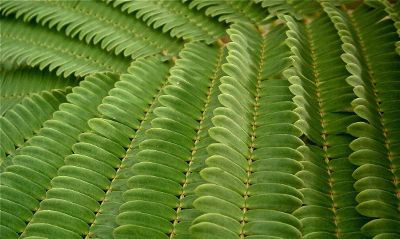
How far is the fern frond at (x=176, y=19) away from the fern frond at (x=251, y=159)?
406 mm

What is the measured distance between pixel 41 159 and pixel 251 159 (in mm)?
822

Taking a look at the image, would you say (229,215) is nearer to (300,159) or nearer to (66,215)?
(300,159)

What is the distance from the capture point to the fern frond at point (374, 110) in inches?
55.6

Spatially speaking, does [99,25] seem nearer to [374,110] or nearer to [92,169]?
[92,169]

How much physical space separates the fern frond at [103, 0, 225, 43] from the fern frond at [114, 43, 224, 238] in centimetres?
37

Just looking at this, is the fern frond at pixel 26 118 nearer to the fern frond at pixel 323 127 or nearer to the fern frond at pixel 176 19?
the fern frond at pixel 176 19

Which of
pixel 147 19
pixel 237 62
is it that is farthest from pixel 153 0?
pixel 237 62

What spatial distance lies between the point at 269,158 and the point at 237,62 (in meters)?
0.52

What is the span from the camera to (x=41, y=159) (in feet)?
6.10

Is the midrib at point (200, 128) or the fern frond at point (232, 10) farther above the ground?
the fern frond at point (232, 10)

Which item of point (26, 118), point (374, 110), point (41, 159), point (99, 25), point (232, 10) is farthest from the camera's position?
point (99, 25)

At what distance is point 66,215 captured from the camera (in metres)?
1.61

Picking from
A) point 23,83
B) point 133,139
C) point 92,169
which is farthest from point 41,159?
point 23,83

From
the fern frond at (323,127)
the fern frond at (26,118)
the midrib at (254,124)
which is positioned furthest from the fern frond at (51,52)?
the fern frond at (323,127)
